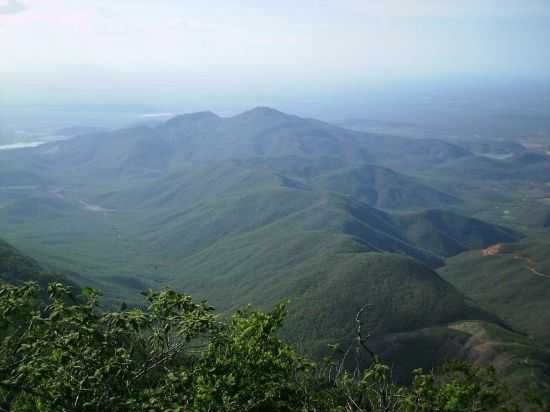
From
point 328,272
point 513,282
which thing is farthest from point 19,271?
point 513,282

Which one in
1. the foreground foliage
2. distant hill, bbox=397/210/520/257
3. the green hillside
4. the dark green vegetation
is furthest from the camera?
distant hill, bbox=397/210/520/257

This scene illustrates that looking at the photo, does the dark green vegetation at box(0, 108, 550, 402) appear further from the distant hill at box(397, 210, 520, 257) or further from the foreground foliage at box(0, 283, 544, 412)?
the foreground foliage at box(0, 283, 544, 412)

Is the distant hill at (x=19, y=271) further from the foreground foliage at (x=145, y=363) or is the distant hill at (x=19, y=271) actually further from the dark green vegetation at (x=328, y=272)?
the foreground foliage at (x=145, y=363)

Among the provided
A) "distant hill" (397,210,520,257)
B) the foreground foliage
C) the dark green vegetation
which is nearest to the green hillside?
the dark green vegetation

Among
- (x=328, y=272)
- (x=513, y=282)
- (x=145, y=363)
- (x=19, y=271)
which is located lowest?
(x=513, y=282)

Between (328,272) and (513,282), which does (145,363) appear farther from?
(513,282)

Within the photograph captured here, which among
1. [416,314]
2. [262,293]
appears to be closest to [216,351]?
[416,314]

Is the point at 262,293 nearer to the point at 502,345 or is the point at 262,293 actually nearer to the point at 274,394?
the point at 502,345

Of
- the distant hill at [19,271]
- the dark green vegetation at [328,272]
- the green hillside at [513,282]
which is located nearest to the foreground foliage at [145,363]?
the dark green vegetation at [328,272]
